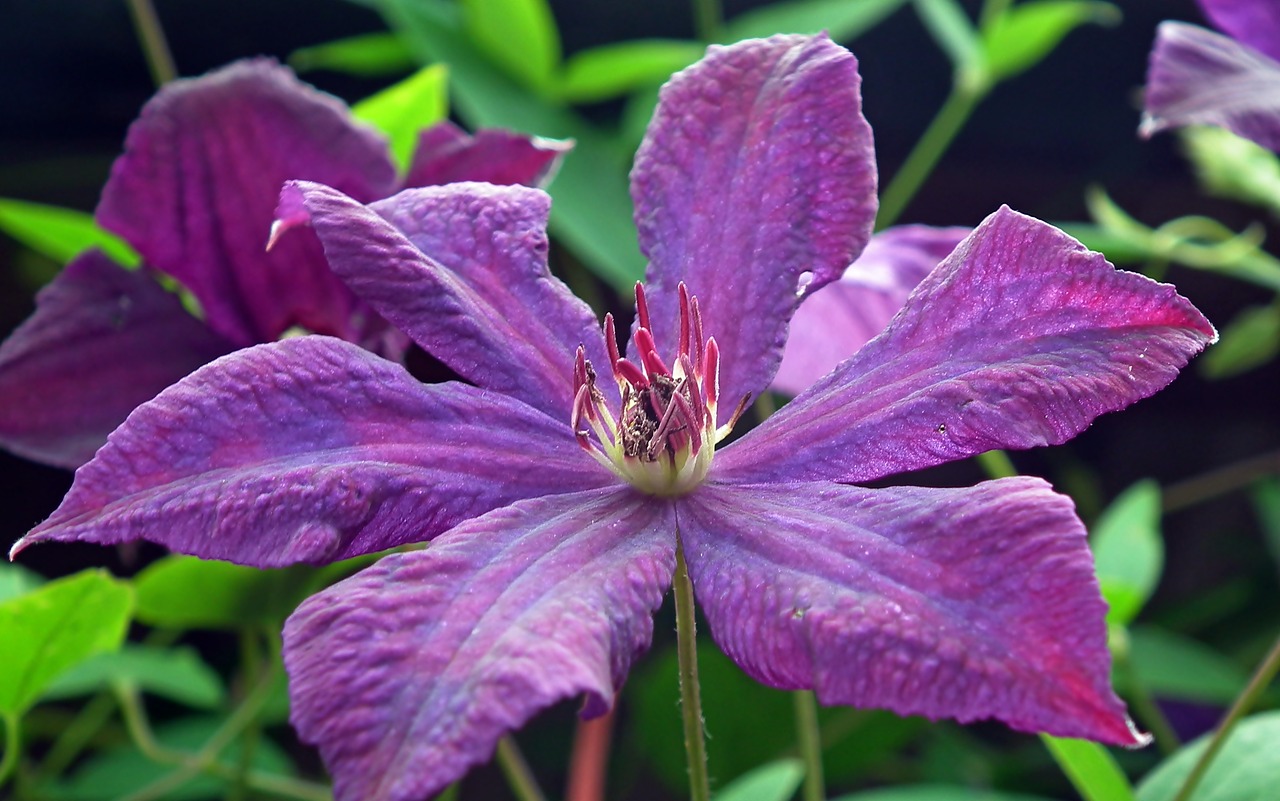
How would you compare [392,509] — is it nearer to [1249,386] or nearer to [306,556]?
[306,556]

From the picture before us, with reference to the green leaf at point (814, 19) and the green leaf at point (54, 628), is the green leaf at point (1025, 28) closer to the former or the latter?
the green leaf at point (814, 19)

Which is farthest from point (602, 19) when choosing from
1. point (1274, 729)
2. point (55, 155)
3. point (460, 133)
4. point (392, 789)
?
point (392, 789)

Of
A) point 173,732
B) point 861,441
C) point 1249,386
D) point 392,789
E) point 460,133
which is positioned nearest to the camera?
point 392,789

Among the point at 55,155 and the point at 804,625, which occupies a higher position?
the point at 804,625

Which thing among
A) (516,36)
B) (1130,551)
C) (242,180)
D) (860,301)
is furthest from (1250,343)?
(242,180)

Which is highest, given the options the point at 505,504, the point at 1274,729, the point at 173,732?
the point at 505,504

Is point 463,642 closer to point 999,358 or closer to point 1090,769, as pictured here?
point 999,358

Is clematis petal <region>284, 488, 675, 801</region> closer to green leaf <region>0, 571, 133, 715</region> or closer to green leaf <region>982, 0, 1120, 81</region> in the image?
green leaf <region>0, 571, 133, 715</region>

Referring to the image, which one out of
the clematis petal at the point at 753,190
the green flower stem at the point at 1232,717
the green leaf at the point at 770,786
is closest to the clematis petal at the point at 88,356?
the clematis petal at the point at 753,190
